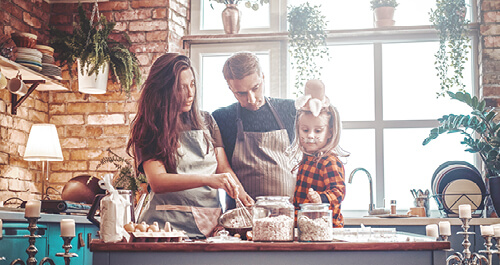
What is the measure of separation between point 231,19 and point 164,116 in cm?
209

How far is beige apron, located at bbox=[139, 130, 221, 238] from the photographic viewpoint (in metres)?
2.25

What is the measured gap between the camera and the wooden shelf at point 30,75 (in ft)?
11.5

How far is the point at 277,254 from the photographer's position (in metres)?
1.62

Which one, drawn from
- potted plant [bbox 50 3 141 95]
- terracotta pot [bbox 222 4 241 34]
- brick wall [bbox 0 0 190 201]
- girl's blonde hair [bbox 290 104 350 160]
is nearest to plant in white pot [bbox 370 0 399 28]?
terracotta pot [bbox 222 4 241 34]

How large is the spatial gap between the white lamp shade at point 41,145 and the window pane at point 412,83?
2300mm

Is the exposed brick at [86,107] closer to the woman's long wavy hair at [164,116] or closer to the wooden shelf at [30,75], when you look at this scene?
the wooden shelf at [30,75]

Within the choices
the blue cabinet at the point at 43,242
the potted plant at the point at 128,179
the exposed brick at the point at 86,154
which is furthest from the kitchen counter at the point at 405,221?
the exposed brick at the point at 86,154

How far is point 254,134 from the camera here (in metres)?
2.45

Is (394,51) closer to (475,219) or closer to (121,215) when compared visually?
(475,219)

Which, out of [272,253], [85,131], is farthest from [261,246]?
[85,131]

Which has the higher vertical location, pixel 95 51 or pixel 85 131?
pixel 95 51

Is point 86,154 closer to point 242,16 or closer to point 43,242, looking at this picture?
point 43,242

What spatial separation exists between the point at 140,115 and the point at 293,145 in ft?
2.07

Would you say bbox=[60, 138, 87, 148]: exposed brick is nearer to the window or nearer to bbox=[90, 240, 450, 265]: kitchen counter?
the window
